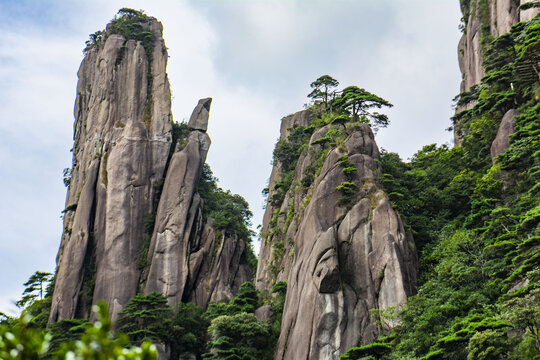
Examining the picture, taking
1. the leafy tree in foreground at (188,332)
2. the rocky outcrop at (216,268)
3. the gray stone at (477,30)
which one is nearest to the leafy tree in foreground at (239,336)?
the leafy tree in foreground at (188,332)

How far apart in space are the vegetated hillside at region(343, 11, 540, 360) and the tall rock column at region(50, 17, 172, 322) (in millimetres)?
22701

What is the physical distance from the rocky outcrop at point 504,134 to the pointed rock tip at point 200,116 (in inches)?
1189

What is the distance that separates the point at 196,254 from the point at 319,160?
1511 centimetres

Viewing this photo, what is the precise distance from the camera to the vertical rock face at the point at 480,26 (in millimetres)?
42562

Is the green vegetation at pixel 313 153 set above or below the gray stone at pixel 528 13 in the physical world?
below

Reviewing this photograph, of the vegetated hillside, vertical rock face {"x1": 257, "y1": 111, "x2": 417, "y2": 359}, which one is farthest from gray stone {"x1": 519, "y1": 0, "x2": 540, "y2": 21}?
vertical rock face {"x1": 257, "y1": 111, "x2": 417, "y2": 359}

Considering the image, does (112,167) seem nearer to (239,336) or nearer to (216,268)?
(216,268)

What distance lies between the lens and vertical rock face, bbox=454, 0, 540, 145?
4256 centimetres

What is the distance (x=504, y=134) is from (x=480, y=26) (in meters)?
22.3

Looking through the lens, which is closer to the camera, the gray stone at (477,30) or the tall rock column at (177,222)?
the gray stone at (477,30)

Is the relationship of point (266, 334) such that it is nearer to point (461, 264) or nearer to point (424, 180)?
point (461, 264)

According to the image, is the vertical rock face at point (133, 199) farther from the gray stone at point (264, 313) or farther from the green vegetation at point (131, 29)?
the gray stone at point (264, 313)

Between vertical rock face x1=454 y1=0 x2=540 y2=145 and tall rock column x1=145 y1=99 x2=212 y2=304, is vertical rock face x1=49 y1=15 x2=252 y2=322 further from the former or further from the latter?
vertical rock face x1=454 y1=0 x2=540 y2=145

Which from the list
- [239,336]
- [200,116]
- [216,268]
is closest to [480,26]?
[200,116]
